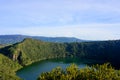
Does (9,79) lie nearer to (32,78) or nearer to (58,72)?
(32,78)

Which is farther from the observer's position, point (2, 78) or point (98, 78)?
point (2, 78)

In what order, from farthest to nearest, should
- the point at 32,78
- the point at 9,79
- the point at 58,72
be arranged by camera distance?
the point at 32,78 < the point at 9,79 < the point at 58,72

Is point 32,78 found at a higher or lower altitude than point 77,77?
lower

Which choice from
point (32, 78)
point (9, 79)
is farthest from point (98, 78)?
point (32, 78)

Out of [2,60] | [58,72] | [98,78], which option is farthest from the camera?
[2,60]

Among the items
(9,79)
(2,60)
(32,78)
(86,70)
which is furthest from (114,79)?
(2,60)

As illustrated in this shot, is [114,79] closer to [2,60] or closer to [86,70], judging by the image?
[86,70]
